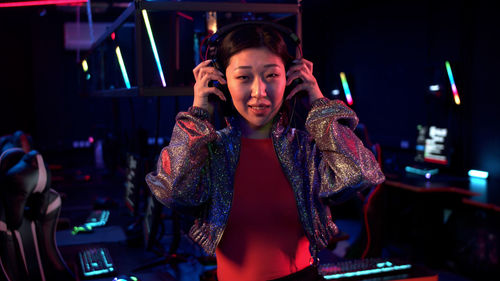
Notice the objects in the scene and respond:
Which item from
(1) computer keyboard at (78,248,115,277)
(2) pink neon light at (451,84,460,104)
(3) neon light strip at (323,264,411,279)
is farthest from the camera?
(2) pink neon light at (451,84,460,104)

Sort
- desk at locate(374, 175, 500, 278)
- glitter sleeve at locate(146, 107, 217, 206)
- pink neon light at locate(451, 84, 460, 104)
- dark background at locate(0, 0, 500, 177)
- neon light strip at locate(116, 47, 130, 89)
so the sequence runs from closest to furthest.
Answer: glitter sleeve at locate(146, 107, 217, 206), neon light strip at locate(116, 47, 130, 89), desk at locate(374, 175, 500, 278), dark background at locate(0, 0, 500, 177), pink neon light at locate(451, 84, 460, 104)

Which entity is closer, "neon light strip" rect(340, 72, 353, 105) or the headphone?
the headphone

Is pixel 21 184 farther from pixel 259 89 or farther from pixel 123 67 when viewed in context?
pixel 259 89

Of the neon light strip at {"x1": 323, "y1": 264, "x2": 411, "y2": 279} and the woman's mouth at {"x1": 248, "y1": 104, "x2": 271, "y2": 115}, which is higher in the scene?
the woman's mouth at {"x1": 248, "y1": 104, "x2": 271, "y2": 115}

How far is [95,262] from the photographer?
78.3 inches

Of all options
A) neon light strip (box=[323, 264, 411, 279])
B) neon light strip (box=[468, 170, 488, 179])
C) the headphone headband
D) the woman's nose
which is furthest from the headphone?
neon light strip (box=[468, 170, 488, 179])

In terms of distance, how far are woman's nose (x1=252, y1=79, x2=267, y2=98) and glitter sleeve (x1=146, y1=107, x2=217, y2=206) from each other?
0.14 metres

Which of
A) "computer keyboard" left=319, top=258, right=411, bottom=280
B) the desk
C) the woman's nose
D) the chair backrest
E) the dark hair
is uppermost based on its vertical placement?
the dark hair

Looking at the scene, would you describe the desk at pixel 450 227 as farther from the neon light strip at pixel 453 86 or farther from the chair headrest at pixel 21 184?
the chair headrest at pixel 21 184

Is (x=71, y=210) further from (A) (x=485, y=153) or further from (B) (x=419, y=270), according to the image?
(A) (x=485, y=153)

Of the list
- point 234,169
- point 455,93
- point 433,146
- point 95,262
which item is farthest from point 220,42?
point 455,93

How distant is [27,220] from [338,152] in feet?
4.40

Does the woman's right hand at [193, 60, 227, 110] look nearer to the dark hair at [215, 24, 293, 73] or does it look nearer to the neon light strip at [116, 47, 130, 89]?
the dark hair at [215, 24, 293, 73]

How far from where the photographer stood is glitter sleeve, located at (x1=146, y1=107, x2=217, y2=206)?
1.10m
